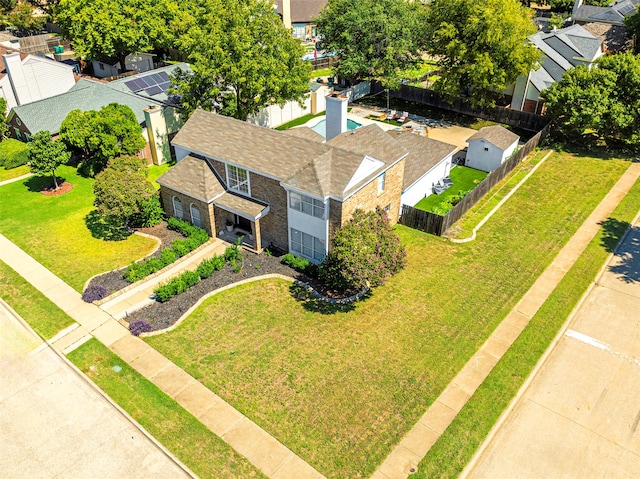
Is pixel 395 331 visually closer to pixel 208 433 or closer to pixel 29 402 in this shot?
pixel 208 433


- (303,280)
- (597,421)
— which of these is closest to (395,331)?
(303,280)

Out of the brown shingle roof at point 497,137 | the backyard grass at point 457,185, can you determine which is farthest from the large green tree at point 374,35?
the backyard grass at point 457,185

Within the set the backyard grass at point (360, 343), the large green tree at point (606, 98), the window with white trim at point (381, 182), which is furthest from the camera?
the large green tree at point (606, 98)

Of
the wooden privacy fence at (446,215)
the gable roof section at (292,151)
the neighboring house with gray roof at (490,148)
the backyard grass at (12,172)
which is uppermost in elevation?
the gable roof section at (292,151)

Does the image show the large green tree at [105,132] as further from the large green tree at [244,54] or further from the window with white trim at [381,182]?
the window with white trim at [381,182]

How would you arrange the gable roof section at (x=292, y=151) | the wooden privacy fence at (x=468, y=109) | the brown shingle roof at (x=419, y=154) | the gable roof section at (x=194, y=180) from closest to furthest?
the gable roof section at (x=292, y=151)
the gable roof section at (x=194, y=180)
the brown shingle roof at (x=419, y=154)
the wooden privacy fence at (x=468, y=109)

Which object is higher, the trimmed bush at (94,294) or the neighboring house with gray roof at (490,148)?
the neighboring house with gray roof at (490,148)

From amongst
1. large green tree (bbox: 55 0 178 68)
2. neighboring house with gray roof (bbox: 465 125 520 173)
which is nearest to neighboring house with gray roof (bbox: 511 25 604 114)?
neighboring house with gray roof (bbox: 465 125 520 173)
